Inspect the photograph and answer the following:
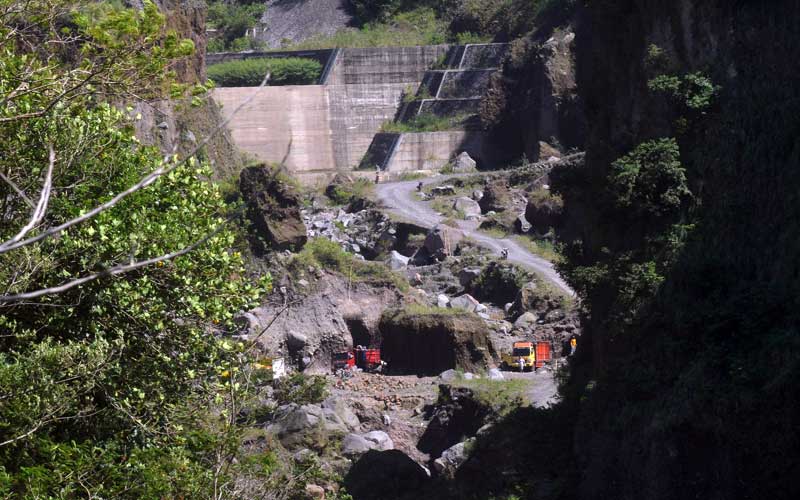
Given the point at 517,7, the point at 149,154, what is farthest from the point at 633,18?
the point at 517,7

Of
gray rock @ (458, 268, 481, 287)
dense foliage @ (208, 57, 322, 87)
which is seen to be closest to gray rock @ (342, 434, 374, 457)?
→ gray rock @ (458, 268, 481, 287)

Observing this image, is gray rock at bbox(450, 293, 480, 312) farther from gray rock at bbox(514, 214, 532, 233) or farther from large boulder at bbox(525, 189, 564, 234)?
gray rock at bbox(514, 214, 532, 233)

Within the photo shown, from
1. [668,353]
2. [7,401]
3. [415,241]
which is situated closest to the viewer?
[7,401]

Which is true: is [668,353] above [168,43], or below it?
below

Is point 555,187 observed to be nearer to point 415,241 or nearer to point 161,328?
point 161,328

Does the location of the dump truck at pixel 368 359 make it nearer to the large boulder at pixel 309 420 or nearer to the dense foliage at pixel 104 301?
the large boulder at pixel 309 420

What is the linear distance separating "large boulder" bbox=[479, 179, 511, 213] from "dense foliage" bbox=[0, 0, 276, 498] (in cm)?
3298

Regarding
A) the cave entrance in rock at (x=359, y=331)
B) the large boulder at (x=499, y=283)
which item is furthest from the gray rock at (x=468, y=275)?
the cave entrance in rock at (x=359, y=331)

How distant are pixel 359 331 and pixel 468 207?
13.4m

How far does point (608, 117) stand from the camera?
67.6 feet

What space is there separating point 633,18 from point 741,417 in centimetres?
1054

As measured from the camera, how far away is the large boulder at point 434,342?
27516mm

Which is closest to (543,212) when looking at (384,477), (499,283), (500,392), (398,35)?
(499,283)

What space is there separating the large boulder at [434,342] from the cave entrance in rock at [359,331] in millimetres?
483
